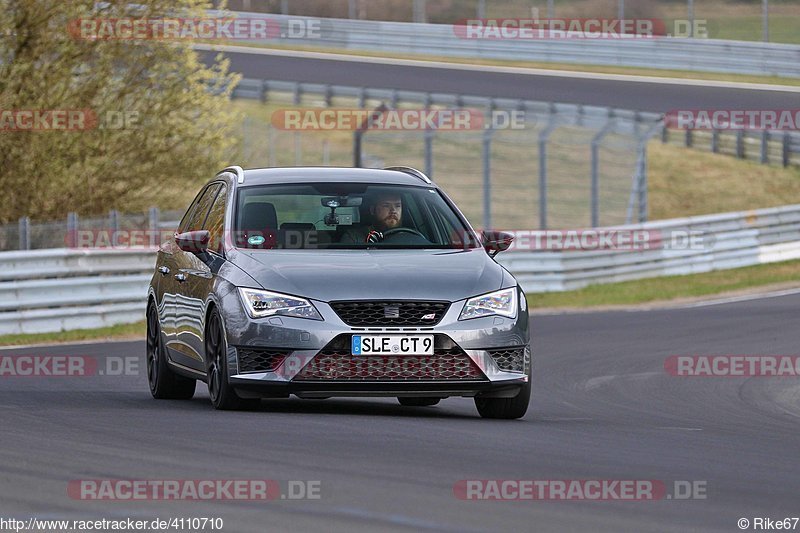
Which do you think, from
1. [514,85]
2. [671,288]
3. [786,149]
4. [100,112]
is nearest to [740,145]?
[786,149]

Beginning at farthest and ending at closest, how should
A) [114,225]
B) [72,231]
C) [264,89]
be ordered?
[264,89], [114,225], [72,231]

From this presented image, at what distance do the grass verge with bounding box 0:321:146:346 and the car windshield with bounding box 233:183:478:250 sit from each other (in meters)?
9.06

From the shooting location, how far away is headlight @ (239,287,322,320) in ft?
32.2

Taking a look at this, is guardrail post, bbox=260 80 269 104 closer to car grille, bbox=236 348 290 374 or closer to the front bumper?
the front bumper

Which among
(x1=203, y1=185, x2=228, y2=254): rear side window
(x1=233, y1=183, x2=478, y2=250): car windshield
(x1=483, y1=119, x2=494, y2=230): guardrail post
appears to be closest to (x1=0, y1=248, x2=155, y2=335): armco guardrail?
(x1=483, y1=119, x2=494, y2=230): guardrail post

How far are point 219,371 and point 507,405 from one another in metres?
1.79

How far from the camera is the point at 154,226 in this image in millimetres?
21969

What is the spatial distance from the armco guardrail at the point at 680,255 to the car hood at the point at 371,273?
1447 cm

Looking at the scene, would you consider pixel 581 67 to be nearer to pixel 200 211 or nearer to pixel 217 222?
pixel 200 211

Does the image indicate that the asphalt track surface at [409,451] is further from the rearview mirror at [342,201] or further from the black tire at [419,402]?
the rearview mirror at [342,201]

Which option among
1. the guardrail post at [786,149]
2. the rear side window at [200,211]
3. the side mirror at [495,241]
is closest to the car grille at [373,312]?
the side mirror at [495,241]

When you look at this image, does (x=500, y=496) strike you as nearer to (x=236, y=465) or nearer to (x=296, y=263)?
(x=236, y=465)

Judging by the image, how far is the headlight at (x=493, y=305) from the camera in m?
9.98

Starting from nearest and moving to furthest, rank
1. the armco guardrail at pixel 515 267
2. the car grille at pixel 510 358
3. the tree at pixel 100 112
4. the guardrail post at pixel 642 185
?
the car grille at pixel 510 358
the armco guardrail at pixel 515 267
the tree at pixel 100 112
the guardrail post at pixel 642 185
